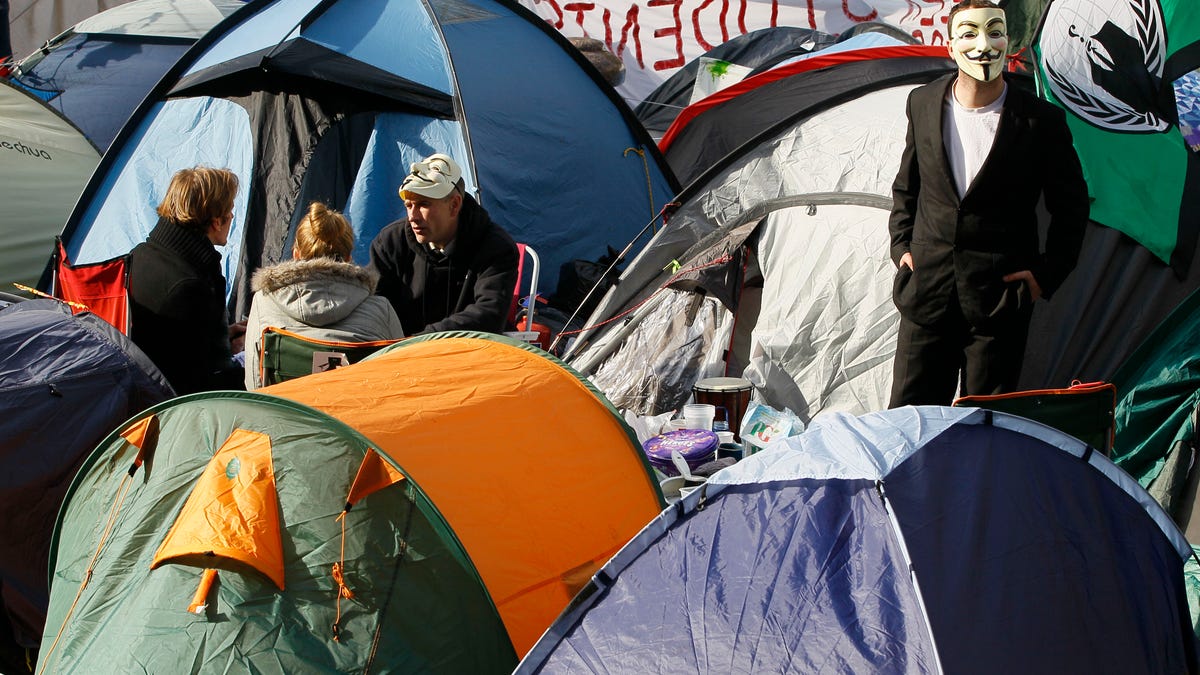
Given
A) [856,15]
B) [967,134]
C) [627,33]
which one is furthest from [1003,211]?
[627,33]

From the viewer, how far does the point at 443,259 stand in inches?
187

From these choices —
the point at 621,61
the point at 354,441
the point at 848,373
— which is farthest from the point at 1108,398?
the point at 621,61

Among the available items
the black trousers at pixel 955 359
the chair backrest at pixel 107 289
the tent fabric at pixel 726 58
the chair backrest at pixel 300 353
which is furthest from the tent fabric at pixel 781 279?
the tent fabric at pixel 726 58

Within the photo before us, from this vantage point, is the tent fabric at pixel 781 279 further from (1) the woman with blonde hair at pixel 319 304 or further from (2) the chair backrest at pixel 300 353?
(2) the chair backrest at pixel 300 353

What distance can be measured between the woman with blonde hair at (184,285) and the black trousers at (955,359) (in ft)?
8.07

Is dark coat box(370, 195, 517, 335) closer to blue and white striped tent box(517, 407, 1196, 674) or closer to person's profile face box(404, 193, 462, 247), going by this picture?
person's profile face box(404, 193, 462, 247)

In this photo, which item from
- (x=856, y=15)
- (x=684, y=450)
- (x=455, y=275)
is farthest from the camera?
(x=856, y=15)

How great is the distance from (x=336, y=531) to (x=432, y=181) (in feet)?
7.21

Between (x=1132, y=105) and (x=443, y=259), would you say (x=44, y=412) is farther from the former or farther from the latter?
(x=1132, y=105)

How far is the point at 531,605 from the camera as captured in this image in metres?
2.69

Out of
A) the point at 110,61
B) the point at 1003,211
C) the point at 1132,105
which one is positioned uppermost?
the point at 1132,105

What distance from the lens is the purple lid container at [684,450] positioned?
382 cm

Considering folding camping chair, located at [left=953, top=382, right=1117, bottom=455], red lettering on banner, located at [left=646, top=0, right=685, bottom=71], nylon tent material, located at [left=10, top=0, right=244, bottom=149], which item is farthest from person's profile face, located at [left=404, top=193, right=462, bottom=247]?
red lettering on banner, located at [left=646, top=0, right=685, bottom=71]

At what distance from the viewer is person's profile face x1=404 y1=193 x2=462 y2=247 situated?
15.0 feet
